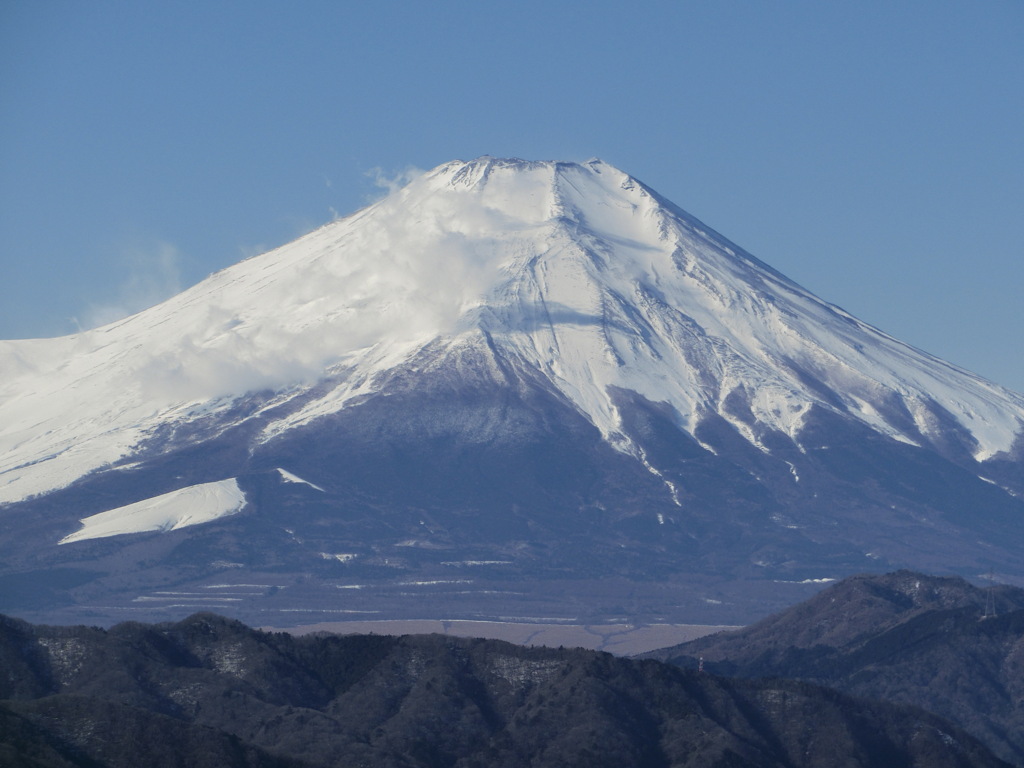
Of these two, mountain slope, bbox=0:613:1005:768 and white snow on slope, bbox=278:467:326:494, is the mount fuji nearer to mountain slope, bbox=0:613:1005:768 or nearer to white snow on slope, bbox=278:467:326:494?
white snow on slope, bbox=278:467:326:494

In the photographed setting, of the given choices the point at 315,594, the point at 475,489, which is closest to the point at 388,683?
the point at 315,594

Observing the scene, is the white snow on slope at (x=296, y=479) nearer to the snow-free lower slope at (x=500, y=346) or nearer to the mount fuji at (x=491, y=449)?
the mount fuji at (x=491, y=449)

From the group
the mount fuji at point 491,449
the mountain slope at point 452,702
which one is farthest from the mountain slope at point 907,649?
the mount fuji at point 491,449

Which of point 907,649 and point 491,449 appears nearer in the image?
point 907,649

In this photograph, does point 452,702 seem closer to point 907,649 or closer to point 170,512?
point 907,649

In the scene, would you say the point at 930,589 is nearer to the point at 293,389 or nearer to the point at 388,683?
the point at 388,683

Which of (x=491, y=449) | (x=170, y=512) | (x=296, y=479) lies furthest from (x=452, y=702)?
(x=491, y=449)

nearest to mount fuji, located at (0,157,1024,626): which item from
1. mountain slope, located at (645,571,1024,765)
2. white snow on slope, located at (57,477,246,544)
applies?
white snow on slope, located at (57,477,246,544)
